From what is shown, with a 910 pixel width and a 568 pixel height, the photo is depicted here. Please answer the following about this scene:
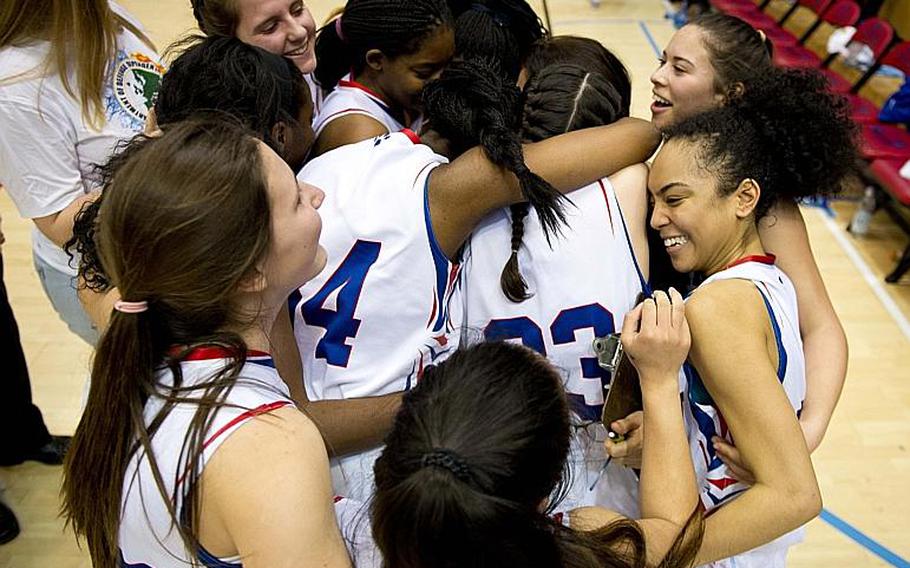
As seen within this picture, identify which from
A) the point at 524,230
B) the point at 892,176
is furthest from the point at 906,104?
the point at 524,230

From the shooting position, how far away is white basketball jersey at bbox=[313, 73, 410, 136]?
5.42 feet

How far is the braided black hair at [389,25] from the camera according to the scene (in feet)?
5.32

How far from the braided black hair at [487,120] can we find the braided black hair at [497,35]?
23 centimetres

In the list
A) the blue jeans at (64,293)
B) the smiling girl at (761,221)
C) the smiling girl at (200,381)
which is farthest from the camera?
the blue jeans at (64,293)

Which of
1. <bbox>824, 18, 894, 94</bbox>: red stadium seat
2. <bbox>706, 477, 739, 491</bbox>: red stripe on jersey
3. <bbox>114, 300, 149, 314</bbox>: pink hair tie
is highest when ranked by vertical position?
<bbox>114, 300, 149, 314</bbox>: pink hair tie

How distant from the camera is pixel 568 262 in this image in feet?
4.33

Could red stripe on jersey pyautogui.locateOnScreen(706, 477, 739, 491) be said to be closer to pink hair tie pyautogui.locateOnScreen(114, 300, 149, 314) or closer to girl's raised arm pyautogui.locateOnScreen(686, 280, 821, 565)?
girl's raised arm pyautogui.locateOnScreen(686, 280, 821, 565)

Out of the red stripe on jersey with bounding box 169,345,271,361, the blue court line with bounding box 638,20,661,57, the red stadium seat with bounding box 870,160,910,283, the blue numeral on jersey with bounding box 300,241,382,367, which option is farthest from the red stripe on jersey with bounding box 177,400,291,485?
the blue court line with bounding box 638,20,661,57

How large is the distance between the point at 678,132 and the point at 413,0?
2.04 ft

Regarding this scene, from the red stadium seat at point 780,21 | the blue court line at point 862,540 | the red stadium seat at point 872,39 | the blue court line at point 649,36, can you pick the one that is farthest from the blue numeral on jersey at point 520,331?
the blue court line at point 649,36

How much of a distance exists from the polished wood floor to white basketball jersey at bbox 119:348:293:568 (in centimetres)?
145

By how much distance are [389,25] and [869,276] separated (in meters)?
2.84

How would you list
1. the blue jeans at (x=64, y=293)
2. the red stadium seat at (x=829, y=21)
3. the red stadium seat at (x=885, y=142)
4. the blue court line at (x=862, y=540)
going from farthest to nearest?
the red stadium seat at (x=829, y=21) → the red stadium seat at (x=885, y=142) → the blue court line at (x=862, y=540) → the blue jeans at (x=64, y=293)

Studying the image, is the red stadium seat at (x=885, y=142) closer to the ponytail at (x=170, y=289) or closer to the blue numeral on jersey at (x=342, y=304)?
the blue numeral on jersey at (x=342, y=304)
